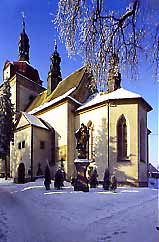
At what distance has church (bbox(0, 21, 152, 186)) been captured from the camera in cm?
2275

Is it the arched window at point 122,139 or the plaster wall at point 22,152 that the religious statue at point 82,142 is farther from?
the plaster wall at point 22,152

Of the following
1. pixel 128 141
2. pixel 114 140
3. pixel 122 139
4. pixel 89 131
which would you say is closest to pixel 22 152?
pixel 89 131

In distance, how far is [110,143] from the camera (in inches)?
915

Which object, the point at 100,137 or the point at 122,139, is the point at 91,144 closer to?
the point at 100,137

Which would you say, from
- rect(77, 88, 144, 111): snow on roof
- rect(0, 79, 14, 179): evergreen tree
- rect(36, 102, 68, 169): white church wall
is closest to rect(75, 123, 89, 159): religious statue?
rect(77, 88, 144, 111): snow on roof

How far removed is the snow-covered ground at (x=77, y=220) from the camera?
7.03 m

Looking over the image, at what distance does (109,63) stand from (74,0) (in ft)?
3.98

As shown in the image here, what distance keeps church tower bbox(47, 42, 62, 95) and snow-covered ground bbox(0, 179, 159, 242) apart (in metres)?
20.6

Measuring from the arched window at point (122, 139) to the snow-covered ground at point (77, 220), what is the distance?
909 cm

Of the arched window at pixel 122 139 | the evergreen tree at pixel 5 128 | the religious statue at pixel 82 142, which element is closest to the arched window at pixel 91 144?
the arched window at pixel 122 139

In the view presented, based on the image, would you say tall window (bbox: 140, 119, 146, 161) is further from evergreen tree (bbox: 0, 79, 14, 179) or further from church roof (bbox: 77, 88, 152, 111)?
evergreen tree (bbox: 0, 79, 14, 179)

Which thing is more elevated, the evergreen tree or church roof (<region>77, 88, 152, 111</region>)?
church roof (<region>77, 88, 152, 111</region>)

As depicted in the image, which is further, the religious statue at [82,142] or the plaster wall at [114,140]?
the plaster wall at [114,140]

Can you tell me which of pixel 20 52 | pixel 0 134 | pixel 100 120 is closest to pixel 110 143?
pixel 100 120
